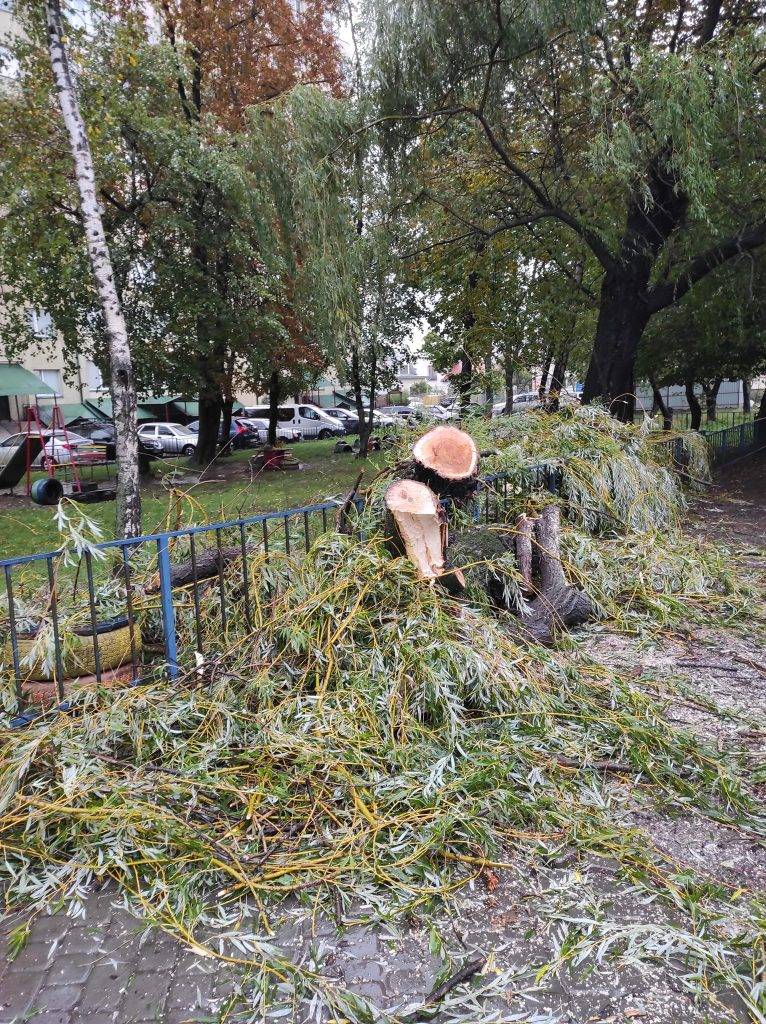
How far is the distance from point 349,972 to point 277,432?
31571 mm

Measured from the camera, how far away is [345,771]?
3.15 m

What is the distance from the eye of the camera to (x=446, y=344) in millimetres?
18750

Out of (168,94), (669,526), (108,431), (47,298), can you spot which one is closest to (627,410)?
(669,526)

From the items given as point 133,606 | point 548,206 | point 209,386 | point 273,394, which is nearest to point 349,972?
point 133,606

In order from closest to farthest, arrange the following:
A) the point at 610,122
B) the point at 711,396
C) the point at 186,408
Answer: the point at 610,122, the point at 711,396, the point at 186,408

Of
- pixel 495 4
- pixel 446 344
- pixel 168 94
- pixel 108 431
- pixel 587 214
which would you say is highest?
pixel 168 94

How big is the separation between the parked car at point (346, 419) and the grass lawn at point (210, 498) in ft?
45.5

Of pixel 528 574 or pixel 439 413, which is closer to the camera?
pixel 528 574

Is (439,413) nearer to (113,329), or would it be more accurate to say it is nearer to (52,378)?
(113,329)

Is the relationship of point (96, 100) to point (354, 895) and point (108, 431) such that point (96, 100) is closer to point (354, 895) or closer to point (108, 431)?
point (354, 895)

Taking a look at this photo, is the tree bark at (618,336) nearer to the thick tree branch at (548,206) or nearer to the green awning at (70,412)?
the thick tree branch at (548,206)

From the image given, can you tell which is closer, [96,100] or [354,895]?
[354,895]

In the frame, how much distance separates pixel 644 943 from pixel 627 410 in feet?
36.2

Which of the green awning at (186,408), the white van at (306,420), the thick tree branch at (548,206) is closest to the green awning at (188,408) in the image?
the green awning at (186,408)
